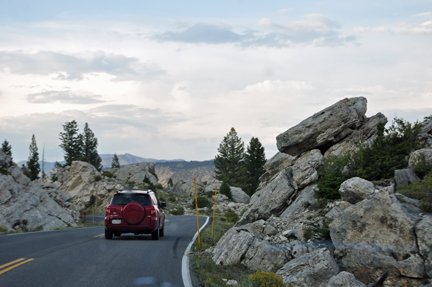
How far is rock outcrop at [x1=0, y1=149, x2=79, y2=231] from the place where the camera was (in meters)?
26.5

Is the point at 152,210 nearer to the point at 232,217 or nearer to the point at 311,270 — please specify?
the point at 311,270

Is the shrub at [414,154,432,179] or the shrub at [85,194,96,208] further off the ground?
the shrub at [414,154,432,179]

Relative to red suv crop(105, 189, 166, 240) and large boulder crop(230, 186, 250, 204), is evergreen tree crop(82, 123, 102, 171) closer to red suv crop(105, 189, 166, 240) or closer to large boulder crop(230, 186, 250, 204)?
large boulder crop(230, 186, 250, 204)

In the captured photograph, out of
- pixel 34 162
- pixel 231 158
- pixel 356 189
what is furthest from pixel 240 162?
pixel 356 189

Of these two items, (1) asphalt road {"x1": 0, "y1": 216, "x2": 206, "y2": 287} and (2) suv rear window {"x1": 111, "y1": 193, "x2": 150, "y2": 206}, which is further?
(2) suv rear window {"x1": 111, "y1": 193, "x2": 150, "y2": 206}

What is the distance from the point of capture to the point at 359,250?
29.5 ft

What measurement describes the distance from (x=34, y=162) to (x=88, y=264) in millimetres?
95270

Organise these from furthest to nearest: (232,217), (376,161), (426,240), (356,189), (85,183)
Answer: (85,183)
(232,217)
(376,161)
(356,189)
(426,240)

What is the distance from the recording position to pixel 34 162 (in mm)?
95125

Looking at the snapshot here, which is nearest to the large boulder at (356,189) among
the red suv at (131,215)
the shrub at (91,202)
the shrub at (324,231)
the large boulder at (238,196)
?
the shrub at (324,231)

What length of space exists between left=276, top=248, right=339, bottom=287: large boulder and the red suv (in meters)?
7.33

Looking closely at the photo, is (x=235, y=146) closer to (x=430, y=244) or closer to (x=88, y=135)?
(x=88, y=135)

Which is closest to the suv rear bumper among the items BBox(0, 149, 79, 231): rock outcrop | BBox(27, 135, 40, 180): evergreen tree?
BBox(0, 149, 79, 231): rock outcrop

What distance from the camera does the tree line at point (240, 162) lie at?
76188 millimetres
